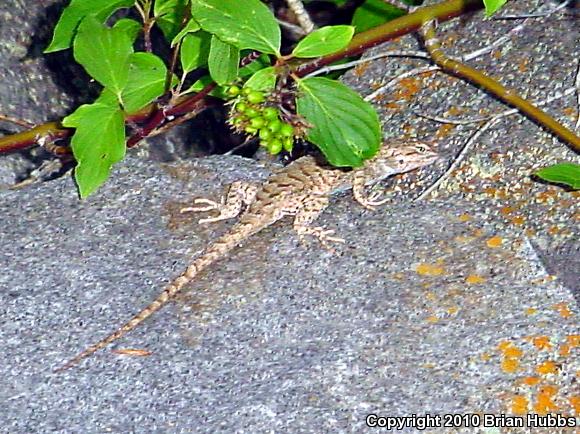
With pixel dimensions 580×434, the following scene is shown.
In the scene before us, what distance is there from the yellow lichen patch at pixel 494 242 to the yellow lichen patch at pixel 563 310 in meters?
0.35

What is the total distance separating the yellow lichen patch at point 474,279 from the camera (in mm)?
3326

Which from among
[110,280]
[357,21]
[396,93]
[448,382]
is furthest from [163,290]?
[357,21]

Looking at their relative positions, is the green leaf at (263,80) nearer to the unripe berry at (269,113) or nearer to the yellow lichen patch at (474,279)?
the unripe berry at (269,113)

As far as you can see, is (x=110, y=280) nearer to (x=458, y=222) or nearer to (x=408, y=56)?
(x=458, y=222)

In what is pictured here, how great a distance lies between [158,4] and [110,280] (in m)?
0.98

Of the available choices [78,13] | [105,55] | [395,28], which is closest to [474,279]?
[395,28]

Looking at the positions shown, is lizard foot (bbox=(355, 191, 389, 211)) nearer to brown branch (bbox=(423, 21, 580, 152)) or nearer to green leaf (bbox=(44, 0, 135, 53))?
brown branch (bbox=(423, 21, 580, 152))

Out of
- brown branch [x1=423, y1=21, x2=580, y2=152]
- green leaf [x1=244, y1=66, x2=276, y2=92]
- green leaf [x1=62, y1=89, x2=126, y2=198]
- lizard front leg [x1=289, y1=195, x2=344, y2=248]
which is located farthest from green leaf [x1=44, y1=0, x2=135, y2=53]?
brown branch [x1=423, y1=21, x2=580, y2=152]

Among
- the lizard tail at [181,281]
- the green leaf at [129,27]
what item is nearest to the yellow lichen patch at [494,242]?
the lizard tail at [181,281]

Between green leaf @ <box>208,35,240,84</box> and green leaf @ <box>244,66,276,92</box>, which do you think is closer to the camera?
green leaf @ <box>244,66,276,92</box>

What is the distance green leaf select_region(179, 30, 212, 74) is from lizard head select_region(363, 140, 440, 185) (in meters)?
0.79

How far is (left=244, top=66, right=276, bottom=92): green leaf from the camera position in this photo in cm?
303

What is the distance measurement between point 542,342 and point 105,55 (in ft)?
5.59

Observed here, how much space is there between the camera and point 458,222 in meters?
3.61
